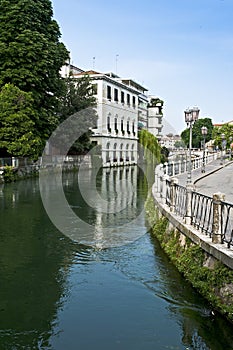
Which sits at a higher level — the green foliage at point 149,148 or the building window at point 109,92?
the building window at point 109,92

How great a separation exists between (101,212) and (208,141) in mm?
84023

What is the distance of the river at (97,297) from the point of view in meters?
5.59

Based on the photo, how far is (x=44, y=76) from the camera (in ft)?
90.3

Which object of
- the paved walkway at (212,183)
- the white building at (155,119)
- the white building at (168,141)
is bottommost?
the paved walkway at (212,183)

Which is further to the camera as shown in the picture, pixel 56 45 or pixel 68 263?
pixel 56 45

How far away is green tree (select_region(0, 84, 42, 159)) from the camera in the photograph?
962 inches

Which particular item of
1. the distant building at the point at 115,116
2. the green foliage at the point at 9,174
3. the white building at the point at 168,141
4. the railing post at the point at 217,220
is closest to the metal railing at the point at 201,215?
the railing post at the point at 217,220

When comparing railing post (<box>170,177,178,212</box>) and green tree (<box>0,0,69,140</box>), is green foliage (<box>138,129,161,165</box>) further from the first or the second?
railing post (<box>170,177,178,212</box>)

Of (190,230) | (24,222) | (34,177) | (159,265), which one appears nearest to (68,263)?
(159,265)

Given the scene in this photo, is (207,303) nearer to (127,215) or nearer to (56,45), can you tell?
(127,215)

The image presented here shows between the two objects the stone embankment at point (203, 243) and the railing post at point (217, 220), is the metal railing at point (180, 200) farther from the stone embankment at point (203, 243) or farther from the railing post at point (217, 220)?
the railing post at point (217, 220)

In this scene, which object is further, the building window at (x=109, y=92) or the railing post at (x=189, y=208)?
the building window at (x=109, y=92)

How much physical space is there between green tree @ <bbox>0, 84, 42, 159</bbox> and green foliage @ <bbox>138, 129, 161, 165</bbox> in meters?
26.0

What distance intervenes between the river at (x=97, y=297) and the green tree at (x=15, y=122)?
13473mm
